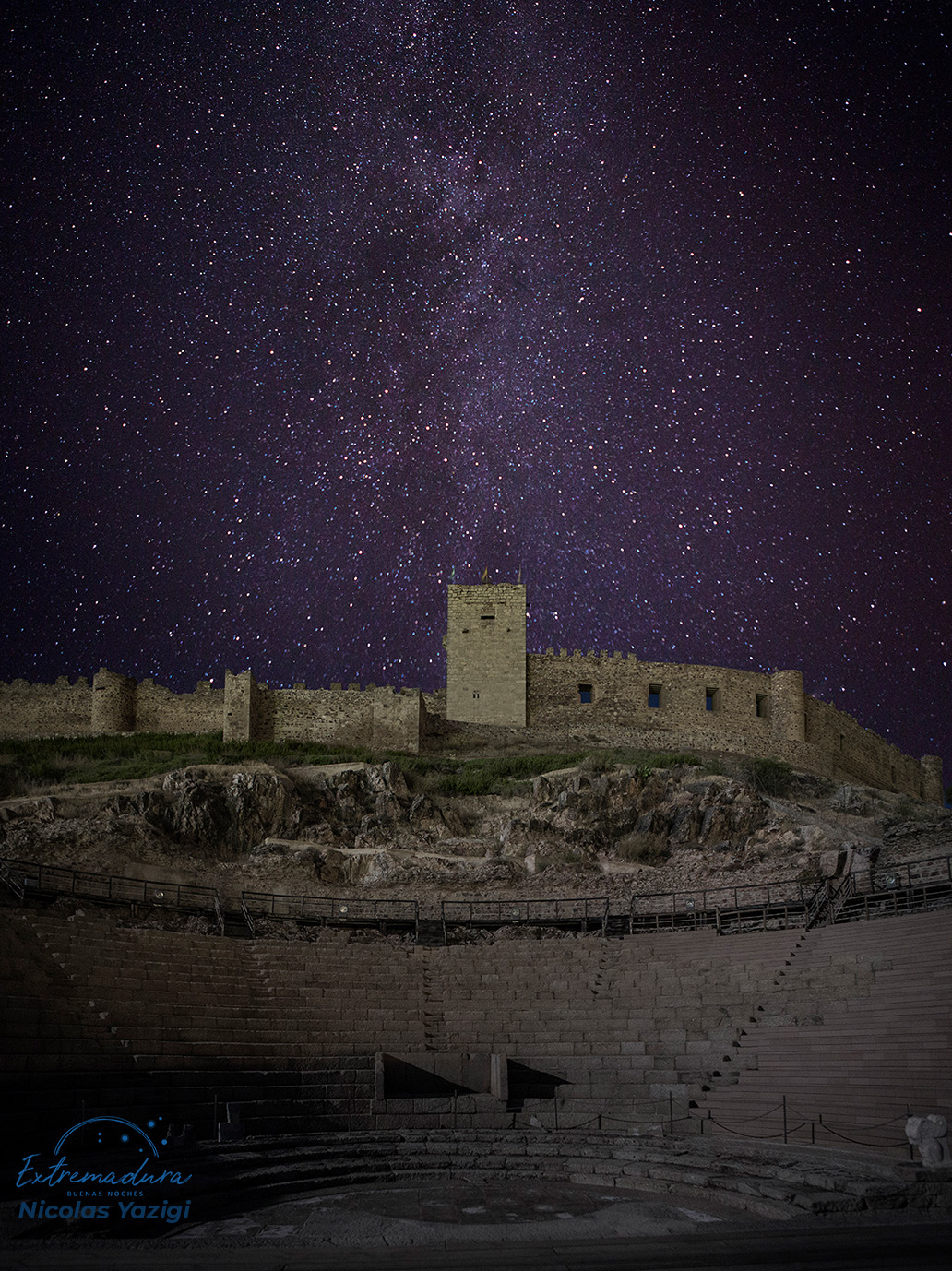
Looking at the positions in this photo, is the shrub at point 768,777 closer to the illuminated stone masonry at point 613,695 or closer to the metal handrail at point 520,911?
the illuminated stone masonry at point 613,695

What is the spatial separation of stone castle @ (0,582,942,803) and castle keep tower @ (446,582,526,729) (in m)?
0.05

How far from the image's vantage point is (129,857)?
2756 cm

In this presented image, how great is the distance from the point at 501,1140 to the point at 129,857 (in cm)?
1728

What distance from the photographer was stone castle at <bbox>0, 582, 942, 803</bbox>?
42625mm

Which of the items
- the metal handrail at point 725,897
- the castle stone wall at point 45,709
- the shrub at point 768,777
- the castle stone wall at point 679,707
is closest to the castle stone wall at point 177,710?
the castle stone wall at point 45,709

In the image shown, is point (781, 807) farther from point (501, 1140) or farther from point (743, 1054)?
point (501, 1140)

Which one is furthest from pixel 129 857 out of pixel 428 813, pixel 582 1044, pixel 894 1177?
pixel 894 1177

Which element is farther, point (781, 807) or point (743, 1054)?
point (781, 807)

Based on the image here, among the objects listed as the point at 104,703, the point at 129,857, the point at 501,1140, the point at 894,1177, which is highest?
the point at 104,703

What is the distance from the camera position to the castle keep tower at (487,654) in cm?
4622

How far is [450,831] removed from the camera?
3206 centimetres

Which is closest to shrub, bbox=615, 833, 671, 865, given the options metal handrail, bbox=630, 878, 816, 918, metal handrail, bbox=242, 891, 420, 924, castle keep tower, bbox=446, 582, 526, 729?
metal handrail, bbox=630, 878, 816, 918

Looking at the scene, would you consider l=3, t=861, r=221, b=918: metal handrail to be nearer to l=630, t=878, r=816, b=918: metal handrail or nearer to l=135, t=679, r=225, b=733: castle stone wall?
l=630, t=878, r=816, b=918: metal handrail

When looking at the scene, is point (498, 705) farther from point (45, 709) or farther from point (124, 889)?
point (124, 889)
